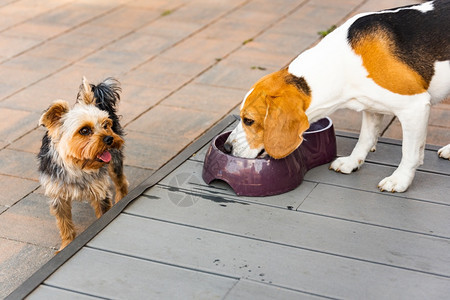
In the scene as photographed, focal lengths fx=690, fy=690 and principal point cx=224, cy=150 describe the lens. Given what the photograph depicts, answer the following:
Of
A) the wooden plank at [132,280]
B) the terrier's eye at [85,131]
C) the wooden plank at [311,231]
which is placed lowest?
the wooden plank at [311,231]

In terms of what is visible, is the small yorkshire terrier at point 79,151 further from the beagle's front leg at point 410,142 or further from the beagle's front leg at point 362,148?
the beagle's front leg at point 410,142

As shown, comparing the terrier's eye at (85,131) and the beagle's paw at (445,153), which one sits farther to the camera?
the beagle's paw at (445,153)

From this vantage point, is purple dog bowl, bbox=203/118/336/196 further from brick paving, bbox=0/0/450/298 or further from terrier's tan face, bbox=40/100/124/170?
brick paving, bbox=0/0/450/298

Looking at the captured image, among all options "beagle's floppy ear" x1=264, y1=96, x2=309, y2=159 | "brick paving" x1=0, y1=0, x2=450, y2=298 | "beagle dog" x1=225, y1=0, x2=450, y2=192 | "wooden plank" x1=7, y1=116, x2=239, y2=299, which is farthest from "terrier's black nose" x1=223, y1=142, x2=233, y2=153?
"brick paving" x1=0, y1=0, x2=450, y2=298

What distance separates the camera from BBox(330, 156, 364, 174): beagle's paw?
14.6ft

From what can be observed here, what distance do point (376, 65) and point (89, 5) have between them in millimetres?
5770

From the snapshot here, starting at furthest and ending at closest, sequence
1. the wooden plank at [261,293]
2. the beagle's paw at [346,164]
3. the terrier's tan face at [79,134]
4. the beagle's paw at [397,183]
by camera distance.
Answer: the beagle's paw at [346,164] < the beagle's paw at [397,183] < the terrier's tan face at [79,134] < the wooden plank at [261,293]

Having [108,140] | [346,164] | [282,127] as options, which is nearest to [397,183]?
[346,164]

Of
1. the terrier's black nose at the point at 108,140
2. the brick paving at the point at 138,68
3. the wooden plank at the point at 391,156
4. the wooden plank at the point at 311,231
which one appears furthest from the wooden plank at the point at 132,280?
the wooden plank at the point at 391,156

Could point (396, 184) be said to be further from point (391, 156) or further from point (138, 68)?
point (138, 68)

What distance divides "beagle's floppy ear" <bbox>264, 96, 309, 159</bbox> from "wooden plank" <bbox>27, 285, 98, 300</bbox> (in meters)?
1.37

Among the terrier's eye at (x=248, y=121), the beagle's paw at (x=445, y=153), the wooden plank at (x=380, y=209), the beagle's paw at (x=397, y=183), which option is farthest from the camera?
the beagle's paw at (x=445, y=153)

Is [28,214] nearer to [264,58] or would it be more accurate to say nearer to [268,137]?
[268,137]

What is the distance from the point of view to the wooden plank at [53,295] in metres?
3.20
